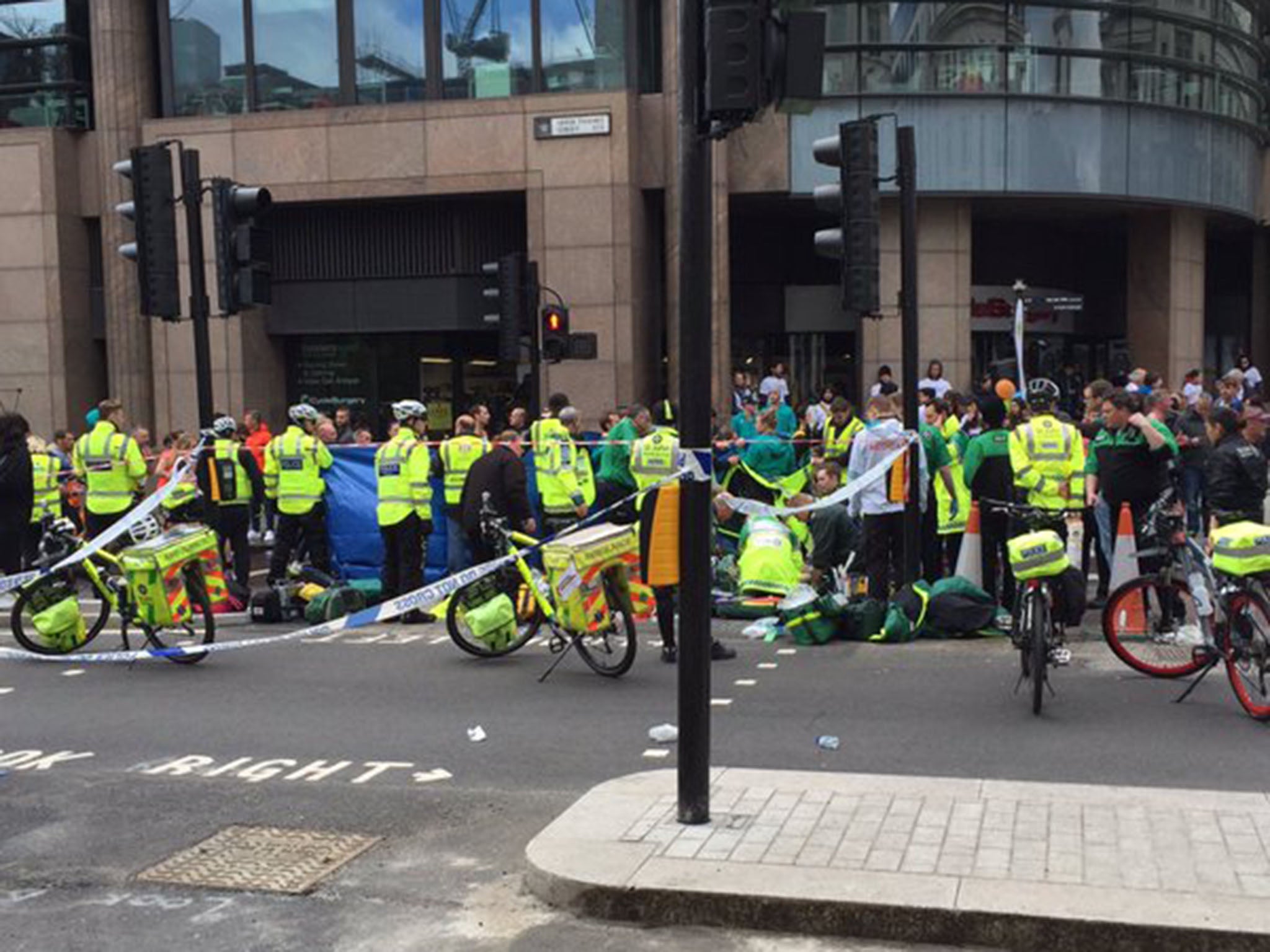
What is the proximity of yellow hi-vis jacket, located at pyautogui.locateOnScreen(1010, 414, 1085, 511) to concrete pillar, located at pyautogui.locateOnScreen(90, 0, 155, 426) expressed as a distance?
66.6ft

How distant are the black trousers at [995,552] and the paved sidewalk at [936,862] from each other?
Answer: 505 cm

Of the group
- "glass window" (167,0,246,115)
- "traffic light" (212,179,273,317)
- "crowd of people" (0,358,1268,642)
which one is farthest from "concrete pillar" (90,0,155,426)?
"traffic light" (212,179,273,317)

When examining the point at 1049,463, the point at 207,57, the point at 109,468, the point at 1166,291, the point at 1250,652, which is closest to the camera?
the point at 1250,652

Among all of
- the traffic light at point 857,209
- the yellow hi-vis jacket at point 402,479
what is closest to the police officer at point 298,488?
the yellow hi-vis jacket at point 402,479

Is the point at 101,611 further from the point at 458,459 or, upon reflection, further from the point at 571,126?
the point at 571,126

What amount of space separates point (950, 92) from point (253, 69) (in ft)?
43.4

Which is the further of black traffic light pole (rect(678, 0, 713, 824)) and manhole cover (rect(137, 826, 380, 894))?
manhole cover (rect(137, 826, 380, 894))

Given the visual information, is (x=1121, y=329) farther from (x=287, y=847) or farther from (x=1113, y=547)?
(x=287, y=847)

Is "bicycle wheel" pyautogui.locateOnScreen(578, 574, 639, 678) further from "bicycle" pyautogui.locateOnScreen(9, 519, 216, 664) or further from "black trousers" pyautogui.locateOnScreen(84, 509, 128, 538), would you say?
"black trousers" pyautogui.locateOnScreen(84, 509, 128, 538)

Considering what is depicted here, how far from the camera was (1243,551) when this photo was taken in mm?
7480

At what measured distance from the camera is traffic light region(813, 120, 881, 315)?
34.3ft

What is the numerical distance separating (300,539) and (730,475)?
468cm

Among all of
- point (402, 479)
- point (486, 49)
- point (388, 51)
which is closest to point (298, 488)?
point (402, 479)

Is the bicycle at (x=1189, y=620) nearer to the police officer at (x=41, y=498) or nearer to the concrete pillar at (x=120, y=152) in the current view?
the police officer at (x=41, y=498)
